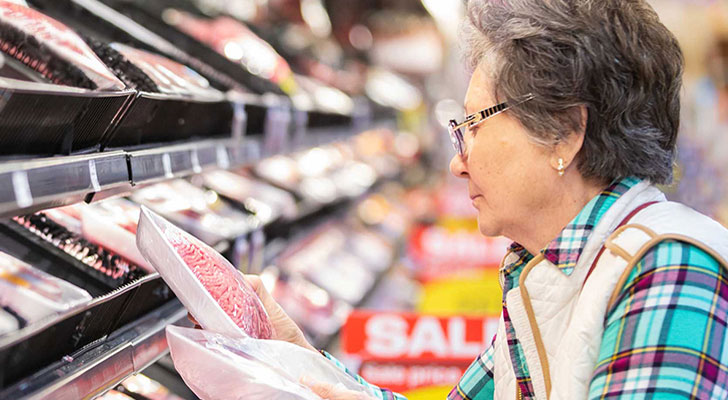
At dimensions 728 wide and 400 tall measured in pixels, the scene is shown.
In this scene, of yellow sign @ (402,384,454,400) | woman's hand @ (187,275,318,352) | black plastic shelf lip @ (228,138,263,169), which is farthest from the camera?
yellow sign @ (402,384,454,400)

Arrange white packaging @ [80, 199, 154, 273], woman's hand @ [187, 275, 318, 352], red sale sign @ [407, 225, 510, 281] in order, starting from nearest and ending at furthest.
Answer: woman's hand @ [187, 275, 318, 352]
white packaging @ [80, 199, 154, 273]
red sale sign @ [407, 225, 510, 281]

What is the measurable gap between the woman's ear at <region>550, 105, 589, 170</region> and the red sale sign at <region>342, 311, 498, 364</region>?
1560 mm

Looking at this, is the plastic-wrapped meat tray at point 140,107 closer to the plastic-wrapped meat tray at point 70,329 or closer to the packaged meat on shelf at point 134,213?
the packaged meat on shelf at point 134,213

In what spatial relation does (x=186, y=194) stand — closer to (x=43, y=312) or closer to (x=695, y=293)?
(x=43, y=312)

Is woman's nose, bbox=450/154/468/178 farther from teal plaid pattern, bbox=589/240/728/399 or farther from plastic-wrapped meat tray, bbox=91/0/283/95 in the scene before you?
plastic-wrapped meat tray, bbox=91/0/283/95

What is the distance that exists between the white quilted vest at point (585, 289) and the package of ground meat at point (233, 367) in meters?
0.34

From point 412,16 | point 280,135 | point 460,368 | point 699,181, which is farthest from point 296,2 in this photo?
point 412,16

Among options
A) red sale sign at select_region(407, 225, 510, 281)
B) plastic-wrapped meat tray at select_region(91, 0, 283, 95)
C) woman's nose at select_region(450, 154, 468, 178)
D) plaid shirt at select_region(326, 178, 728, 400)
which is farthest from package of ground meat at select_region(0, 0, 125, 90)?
red sale sign at select_region(407, 225, 510, 281)

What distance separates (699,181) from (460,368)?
2944mm

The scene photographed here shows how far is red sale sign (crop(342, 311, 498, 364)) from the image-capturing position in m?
2.92

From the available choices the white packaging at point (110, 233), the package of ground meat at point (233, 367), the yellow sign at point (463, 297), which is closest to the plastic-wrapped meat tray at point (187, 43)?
the white packaging at point (110, 233)

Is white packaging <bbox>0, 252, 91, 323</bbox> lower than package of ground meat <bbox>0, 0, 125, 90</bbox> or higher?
lower

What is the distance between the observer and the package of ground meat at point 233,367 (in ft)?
3.75

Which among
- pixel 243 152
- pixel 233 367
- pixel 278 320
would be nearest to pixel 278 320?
pixel 278 320
